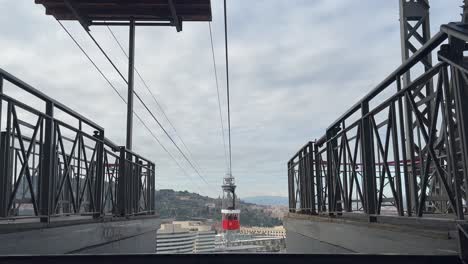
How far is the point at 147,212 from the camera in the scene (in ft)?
42.1

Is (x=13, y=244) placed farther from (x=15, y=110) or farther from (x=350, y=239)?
(x=350, y=239)

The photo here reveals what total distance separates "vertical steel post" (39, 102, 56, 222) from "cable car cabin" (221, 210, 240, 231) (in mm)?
35242

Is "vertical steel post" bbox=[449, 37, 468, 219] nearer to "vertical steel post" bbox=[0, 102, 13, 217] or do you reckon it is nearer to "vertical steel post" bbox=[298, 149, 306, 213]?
"vertical steel post" bbox=[0, 102, 13, 217]

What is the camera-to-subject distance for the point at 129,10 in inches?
578

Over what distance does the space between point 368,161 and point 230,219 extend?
1410 inches

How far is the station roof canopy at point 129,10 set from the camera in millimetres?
14029

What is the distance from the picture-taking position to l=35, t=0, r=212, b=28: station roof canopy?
14029 millimetres

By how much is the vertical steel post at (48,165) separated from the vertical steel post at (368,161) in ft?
10.5

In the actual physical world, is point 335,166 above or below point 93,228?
above

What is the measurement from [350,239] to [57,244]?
293 cm

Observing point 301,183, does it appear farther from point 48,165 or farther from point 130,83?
point 48,165

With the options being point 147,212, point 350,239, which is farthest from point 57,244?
point 147,212
